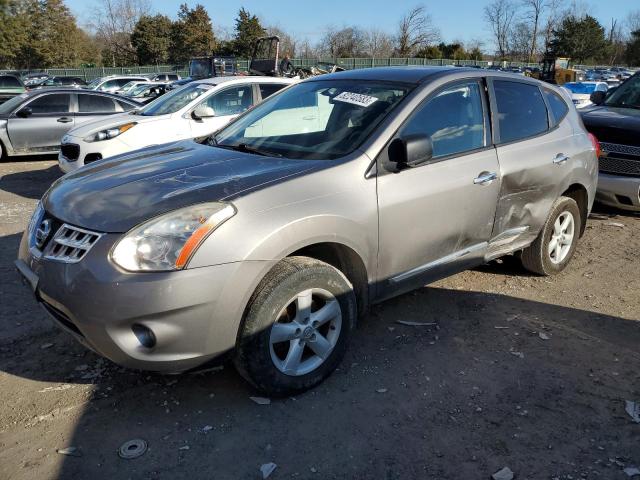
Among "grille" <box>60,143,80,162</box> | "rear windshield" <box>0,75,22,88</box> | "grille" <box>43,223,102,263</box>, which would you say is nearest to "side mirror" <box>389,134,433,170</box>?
"grille" <box>43,223,102,263</box>

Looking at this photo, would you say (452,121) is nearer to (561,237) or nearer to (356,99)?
(356,99)

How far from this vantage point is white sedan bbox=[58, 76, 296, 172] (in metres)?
8.02

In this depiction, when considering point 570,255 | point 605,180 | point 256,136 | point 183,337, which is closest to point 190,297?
point 183,337

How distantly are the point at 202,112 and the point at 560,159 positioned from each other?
16.7 ft

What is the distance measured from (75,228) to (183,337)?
0.78 meters

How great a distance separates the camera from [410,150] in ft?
10.6

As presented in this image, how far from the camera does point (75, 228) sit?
2.77 meters

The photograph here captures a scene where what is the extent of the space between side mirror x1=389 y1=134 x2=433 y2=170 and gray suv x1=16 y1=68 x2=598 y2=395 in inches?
0.5

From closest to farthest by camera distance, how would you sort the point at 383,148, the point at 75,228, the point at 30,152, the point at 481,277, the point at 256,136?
the point at 75,228, the point at 383,148, the point at 256,136, the point at 481,277, the point at 30,152

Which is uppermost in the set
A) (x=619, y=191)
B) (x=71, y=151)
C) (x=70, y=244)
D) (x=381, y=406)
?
(x=70, y=244)

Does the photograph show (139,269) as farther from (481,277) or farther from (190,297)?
(481,277)

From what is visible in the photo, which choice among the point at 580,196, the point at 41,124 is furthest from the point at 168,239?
the point at 41,124

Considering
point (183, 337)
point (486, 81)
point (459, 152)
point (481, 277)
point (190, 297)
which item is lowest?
point (481, 277)

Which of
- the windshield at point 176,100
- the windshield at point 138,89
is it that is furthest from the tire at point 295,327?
the windshield at point 138,89
